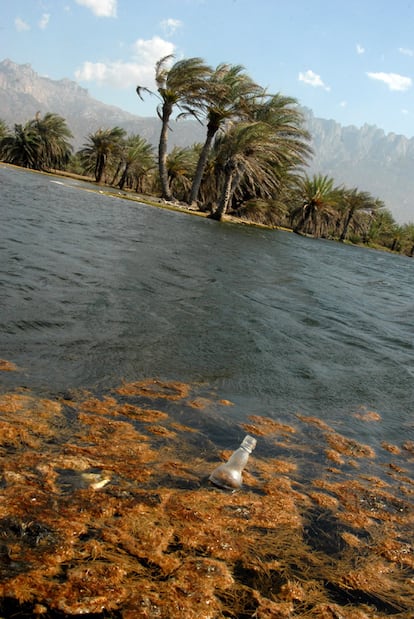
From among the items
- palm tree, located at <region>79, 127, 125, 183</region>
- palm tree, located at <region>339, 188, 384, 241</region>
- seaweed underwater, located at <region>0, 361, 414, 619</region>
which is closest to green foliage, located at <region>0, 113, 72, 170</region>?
palm tree, located at <region>79, 127, 125, 183</region>

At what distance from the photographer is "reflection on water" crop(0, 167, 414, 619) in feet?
4.53

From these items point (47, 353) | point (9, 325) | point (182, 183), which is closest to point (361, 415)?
point (47, 353)

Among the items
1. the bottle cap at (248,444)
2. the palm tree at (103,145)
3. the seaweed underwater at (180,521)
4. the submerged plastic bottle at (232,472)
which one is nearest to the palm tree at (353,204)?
the palm tree at (103,145)

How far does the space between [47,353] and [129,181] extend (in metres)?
48.2

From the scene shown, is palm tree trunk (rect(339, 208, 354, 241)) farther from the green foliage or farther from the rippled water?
the rippled water

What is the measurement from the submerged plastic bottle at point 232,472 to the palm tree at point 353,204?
49.1 meters

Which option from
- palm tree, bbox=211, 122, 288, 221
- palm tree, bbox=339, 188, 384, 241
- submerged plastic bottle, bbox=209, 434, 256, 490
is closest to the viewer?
submerged plastic bottle, bbox=209, 434, 256, 490

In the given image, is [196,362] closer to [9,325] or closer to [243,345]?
[243,345]

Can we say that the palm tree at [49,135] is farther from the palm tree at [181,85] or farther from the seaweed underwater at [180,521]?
the seaweed underwater at [180,521]

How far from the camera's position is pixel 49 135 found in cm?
3819

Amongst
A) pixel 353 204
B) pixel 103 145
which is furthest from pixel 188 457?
pixel 353 204

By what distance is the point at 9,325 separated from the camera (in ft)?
11.5

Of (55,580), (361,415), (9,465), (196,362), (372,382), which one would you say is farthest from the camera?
(372,382)

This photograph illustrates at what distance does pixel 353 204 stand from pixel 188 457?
Result: 167ft
